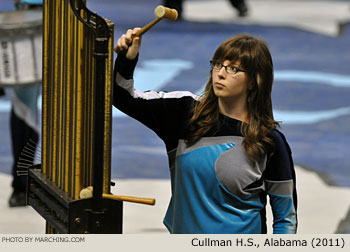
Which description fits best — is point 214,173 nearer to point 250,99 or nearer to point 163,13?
point 250,99

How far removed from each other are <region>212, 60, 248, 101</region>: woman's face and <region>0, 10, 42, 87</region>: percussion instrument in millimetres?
3267

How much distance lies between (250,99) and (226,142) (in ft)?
0.69

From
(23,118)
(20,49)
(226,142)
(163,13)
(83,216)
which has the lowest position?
(23,118)

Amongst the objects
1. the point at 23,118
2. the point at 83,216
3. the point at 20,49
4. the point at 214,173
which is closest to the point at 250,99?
the point at 214,173

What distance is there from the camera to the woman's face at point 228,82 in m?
3.95

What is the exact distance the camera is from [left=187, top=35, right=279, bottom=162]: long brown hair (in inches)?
156

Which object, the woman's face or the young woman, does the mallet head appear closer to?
the young woman

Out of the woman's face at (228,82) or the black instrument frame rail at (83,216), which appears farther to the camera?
the woman's face at (228,82)

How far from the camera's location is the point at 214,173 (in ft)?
13.0

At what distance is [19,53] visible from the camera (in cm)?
708

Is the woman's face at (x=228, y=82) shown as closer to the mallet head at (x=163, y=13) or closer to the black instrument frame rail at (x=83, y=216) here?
the mallet head at (x=163, y=13)

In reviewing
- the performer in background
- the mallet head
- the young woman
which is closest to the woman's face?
the young woman

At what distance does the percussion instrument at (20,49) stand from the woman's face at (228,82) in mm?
3267

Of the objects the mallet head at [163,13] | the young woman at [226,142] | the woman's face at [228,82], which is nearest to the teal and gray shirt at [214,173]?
the young woman at [226,142]
